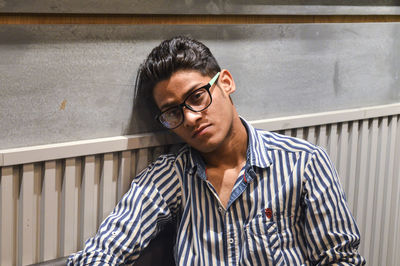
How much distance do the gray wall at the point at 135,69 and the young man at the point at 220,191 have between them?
106 millimetres

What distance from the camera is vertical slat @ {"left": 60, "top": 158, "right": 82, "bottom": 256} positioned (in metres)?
1.47

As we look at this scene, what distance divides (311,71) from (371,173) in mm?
Result: 554

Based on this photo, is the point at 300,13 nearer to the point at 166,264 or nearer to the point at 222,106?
the point at 222,106

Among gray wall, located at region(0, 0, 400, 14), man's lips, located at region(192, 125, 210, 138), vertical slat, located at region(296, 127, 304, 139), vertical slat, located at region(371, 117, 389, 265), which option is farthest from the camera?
vertical slat, located at region(371, 117, 389, 265)

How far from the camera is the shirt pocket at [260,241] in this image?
1493mm

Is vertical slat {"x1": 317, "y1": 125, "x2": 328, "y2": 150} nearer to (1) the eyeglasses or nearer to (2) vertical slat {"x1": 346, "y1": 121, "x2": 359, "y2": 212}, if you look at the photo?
(2) vertical slat {"x1": 346, "y1": 121, "x2": 359, "y2": 212}

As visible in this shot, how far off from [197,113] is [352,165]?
3.11 feet

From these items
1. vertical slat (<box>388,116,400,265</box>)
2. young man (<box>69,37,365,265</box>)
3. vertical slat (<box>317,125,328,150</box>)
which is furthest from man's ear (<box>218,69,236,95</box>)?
vertical slat (<box>388,116,400,265</box>)

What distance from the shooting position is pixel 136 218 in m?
1.47

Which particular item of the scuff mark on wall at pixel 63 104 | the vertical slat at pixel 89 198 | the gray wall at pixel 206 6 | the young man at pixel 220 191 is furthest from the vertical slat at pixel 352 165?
the scuff mark on wall at pixel 63 104

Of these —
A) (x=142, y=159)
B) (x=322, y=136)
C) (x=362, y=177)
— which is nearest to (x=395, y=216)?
(x=362, y=177)

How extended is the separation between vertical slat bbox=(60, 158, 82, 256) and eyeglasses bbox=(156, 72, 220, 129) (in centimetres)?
28

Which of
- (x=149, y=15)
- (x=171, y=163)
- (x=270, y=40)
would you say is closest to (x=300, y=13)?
(x=270, y=40)

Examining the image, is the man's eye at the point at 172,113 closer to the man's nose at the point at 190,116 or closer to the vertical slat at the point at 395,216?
the man's nose at the point at 190,116
